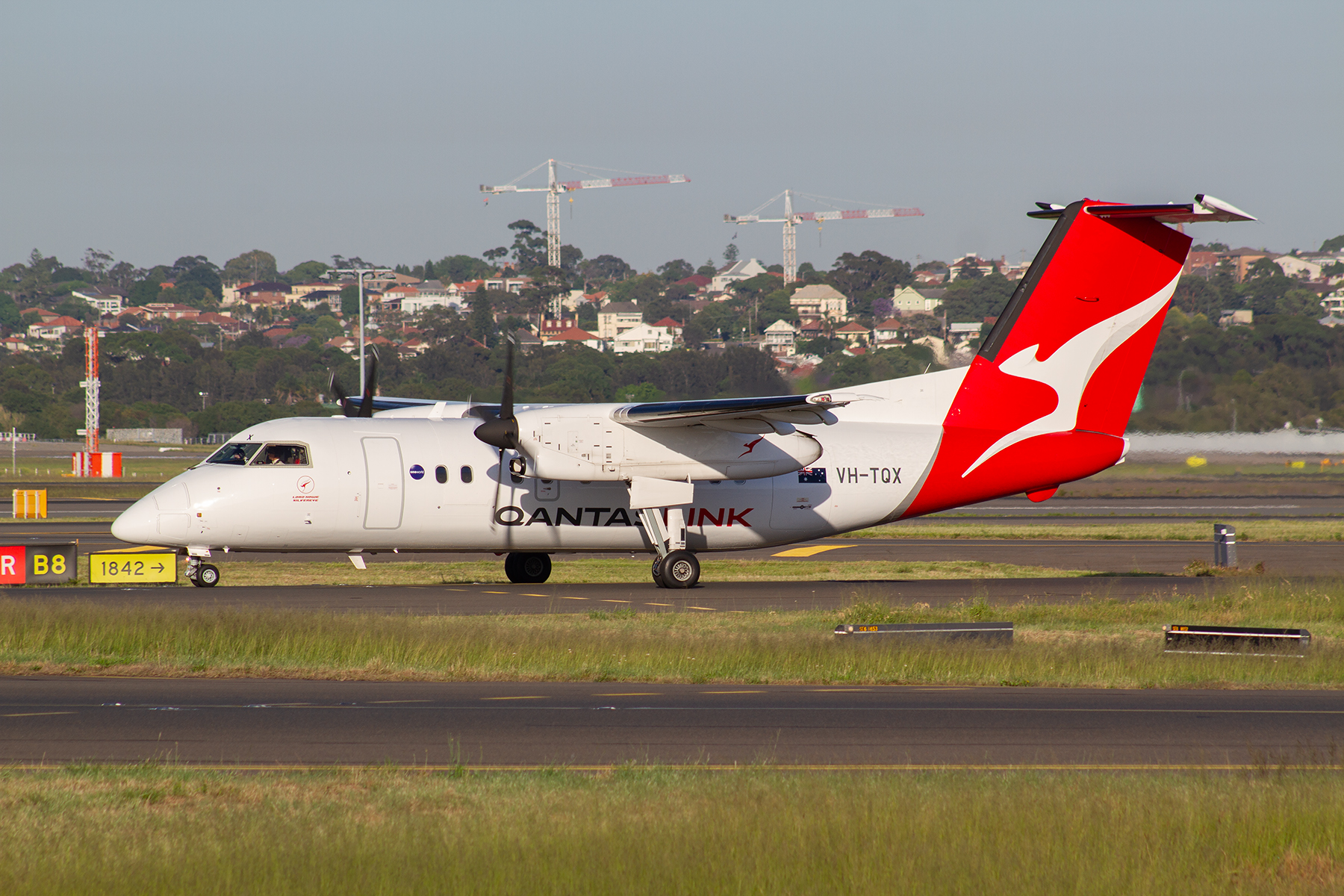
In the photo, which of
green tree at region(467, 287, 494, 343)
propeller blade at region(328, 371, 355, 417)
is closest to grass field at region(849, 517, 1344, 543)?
propeller blade at region(328, 371, 355, 417)

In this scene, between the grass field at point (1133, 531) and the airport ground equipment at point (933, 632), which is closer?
the airport ground equipment at point (933, 632)

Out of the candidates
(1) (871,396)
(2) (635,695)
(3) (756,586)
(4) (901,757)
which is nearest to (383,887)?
(4) (901,757)

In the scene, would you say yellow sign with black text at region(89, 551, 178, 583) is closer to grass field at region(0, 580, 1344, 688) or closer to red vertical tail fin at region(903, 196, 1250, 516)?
grass field at region(0, 580, 1344, 688)

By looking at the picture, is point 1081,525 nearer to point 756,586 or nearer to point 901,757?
point 756,586

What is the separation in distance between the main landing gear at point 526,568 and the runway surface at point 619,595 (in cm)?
59

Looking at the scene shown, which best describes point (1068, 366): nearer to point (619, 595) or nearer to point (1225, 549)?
point (1225, 549)

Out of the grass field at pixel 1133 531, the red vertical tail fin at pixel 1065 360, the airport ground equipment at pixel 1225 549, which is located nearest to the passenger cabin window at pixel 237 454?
the red vertical tail fin at pixel 1065 360

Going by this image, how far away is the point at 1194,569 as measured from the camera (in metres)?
28.0

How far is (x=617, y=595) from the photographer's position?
950 inches

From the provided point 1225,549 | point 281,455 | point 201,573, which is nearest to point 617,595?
point 281,455

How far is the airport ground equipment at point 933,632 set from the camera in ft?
55.3

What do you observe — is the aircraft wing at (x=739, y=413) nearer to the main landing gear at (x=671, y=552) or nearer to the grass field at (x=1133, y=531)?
the main landing gear at (x=671, y=552)

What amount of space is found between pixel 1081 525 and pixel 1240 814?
1451 inches

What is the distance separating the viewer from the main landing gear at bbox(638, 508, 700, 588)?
82.9 feet
